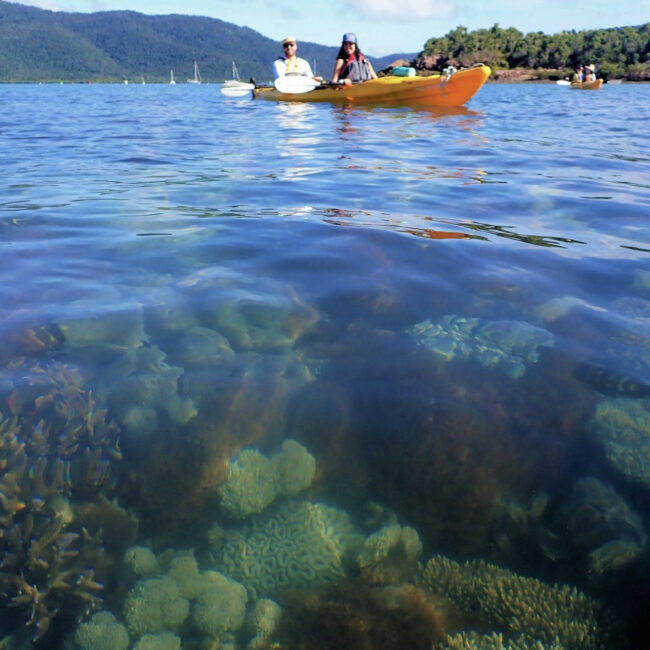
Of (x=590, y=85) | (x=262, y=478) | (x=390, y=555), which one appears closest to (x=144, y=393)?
(x=262, y=478)

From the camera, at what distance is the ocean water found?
6.10 feet

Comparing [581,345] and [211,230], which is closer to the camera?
[581,345]

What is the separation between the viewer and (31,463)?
2084 mm

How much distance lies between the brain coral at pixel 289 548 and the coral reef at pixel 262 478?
0.06m

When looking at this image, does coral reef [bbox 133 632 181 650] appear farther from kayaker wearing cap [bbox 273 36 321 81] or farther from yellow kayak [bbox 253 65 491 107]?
kayaker wearing cap [bbox 273 36 321 81]

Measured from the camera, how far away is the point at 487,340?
9.00ft

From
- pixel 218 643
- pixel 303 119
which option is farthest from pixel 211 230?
pixel 303 119

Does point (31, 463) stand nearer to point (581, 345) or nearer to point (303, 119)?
point (581, 345)

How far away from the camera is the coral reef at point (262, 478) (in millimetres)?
2043

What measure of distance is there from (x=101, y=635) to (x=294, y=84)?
61.6ft

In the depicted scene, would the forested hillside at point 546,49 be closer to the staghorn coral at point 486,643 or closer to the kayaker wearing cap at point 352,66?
the kayaker wearing cap at point 352,66

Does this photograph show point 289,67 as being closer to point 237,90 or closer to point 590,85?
point 237,90

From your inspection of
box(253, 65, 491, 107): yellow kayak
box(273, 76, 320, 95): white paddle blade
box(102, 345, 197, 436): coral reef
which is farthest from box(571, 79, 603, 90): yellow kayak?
box(102, 345, 197, 436): coral reef

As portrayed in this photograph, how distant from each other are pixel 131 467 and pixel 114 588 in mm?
A: 459
